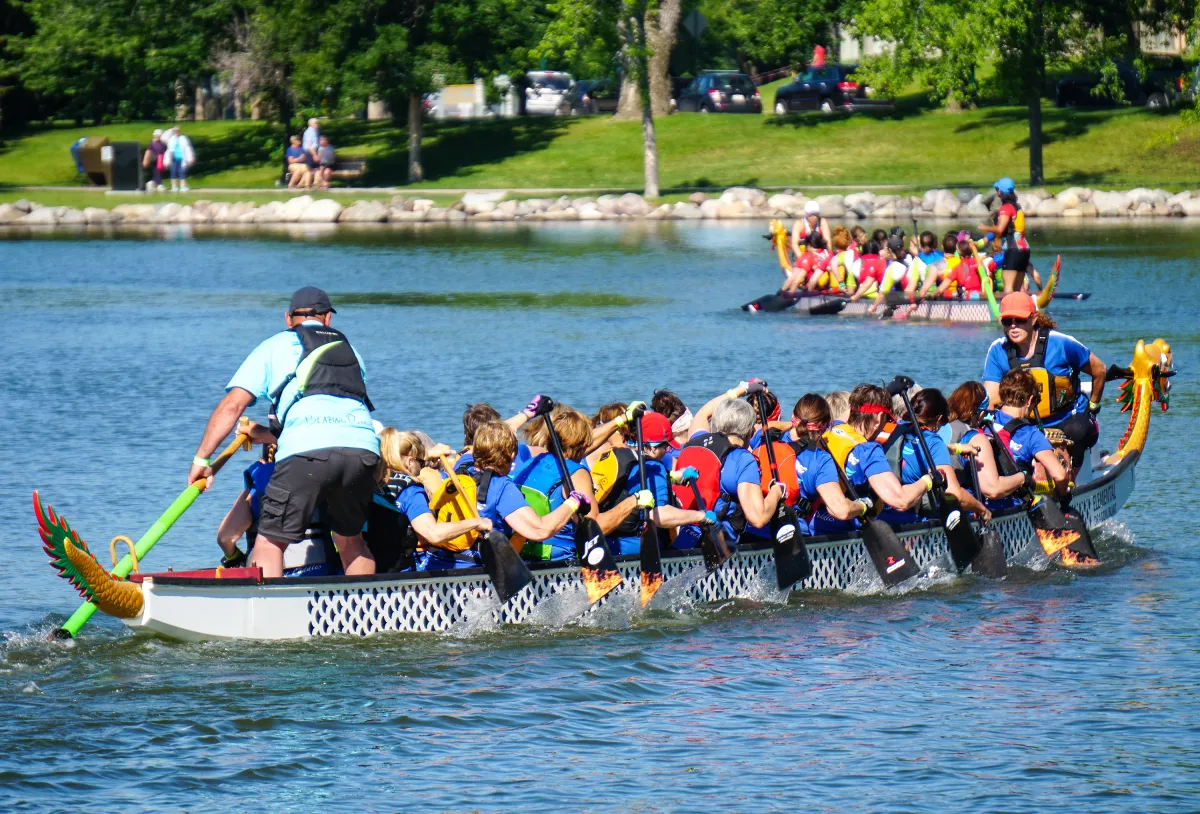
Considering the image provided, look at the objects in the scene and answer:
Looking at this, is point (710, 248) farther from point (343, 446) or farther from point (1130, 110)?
point (343, 446)

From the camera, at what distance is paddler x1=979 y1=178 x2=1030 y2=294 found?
25.0 meters

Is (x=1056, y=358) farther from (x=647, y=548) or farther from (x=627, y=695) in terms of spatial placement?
(x=627, y=695)

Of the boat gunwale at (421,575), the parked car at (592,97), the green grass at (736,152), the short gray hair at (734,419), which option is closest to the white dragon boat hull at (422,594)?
the boat gunwale at (421,575)

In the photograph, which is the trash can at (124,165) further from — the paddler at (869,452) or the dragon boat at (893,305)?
the paddler at (869,452)

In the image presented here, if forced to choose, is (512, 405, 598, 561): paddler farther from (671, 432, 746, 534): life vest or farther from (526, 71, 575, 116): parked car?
(526, 71, 575, 116): parked car

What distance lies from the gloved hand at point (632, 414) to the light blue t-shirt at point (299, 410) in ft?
5.74

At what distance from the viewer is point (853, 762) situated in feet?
30.8

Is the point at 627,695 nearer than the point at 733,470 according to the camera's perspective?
Yes

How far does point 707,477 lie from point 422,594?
7.00 ft

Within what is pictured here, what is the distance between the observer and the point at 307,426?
33.9ft

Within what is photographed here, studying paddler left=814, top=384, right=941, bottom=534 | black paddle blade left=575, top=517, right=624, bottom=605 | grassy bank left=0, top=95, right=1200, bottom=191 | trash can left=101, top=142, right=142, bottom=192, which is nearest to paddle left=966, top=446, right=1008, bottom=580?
paddler left=814, top=384, right=941, bottom=534

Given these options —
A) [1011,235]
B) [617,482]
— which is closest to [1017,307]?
[617,482]

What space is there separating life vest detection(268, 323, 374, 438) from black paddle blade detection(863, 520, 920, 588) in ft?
12.3

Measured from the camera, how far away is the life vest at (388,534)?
11195 millimetres
